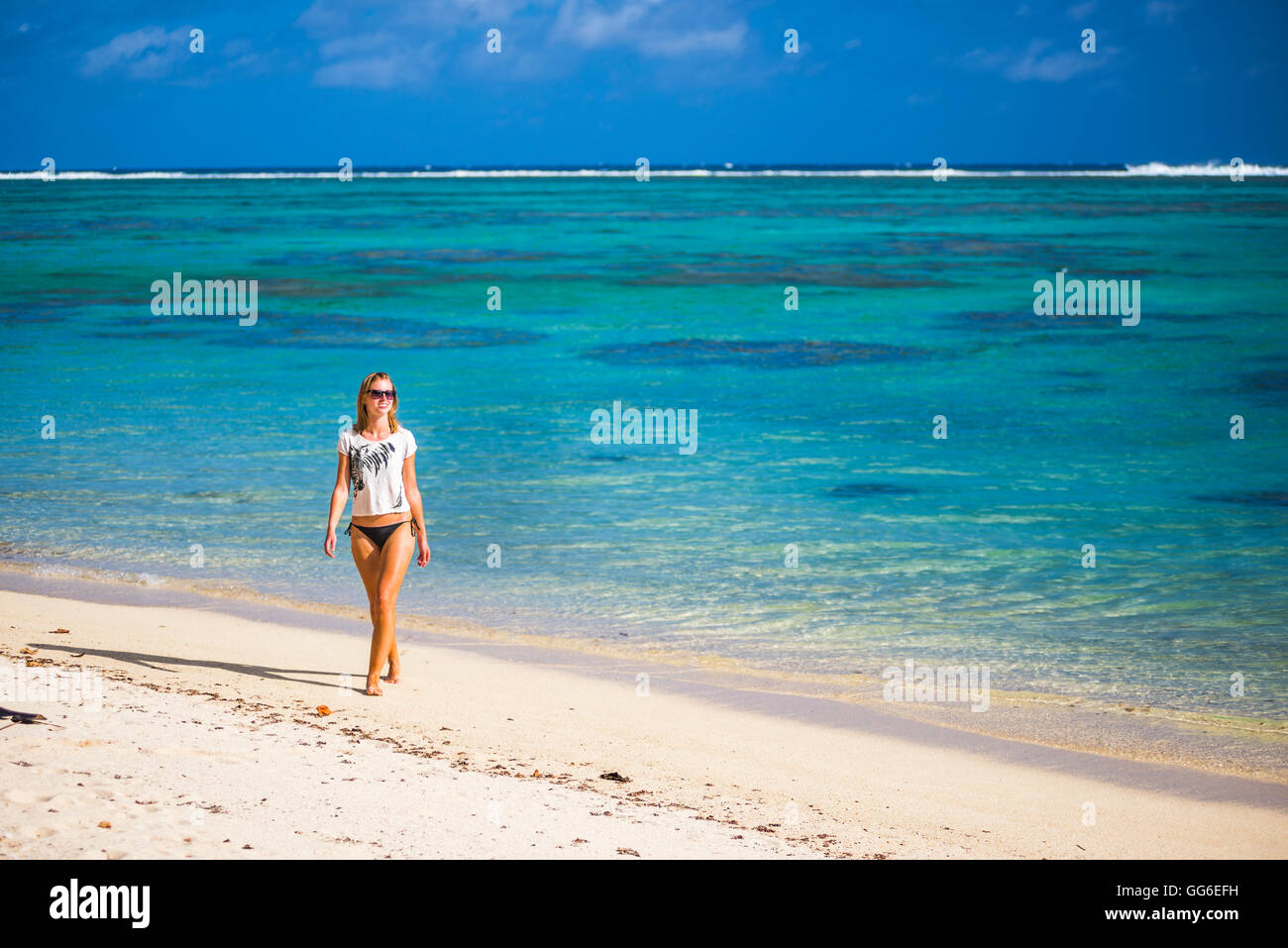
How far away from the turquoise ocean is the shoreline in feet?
0.69

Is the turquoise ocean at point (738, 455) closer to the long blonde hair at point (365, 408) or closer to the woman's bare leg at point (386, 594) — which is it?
the woman's bare leg at point (386, 594)

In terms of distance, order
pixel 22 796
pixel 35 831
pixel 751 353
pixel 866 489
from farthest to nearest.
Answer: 1. pixel 751 353
2. pixel 866 489
3. pixel 22 796
4. pixel 35 831

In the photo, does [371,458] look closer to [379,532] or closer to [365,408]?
[365,408]

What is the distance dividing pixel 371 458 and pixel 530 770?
75.8 inches

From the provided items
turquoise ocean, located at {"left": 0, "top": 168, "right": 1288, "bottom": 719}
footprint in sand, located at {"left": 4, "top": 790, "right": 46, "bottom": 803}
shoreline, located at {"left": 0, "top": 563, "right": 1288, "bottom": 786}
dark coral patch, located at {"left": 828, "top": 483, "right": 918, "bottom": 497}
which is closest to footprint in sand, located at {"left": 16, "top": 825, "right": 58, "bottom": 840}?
footprint in sand, located at {"left": 4, "top": 790, "right": 46, "bottom": 803}

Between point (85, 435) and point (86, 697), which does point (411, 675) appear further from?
point (85, 435)

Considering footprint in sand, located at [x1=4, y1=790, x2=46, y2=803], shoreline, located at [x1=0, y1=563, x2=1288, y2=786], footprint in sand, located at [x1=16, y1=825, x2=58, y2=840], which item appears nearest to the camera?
footprint in sand, located at [x1=16, y1=825, x2=58, y2=840]

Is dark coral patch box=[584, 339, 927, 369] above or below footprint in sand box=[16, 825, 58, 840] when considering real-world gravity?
above

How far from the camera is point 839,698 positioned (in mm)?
6789

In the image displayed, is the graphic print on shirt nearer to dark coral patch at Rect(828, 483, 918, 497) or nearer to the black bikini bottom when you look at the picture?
the black bikini bottom

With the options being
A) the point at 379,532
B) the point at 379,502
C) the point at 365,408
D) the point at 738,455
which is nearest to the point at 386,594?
the point at 379,532

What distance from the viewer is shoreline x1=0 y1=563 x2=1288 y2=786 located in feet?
20.0

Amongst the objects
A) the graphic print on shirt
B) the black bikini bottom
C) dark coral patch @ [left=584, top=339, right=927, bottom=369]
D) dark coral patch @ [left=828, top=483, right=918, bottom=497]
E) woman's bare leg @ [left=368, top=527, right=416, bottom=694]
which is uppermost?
dark coral patch @ [left=584, top=339, right=927, bottom=369]
